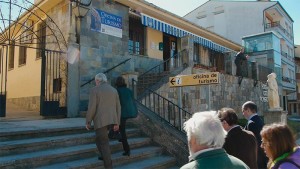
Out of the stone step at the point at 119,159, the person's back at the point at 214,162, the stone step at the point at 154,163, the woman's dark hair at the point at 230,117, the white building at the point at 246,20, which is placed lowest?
the stone step at the point at 154,163

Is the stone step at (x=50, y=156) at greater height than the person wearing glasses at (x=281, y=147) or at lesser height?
lesser

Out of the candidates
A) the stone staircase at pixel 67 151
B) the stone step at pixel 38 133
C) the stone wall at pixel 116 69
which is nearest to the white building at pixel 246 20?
the stone wall at pixel 116 69

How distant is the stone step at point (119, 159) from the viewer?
181 inches

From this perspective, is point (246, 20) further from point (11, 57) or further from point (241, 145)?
point (241, 145)

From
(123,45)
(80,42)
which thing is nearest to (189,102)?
(123,45)

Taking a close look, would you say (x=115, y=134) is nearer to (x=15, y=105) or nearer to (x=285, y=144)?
(x=285, y=144)

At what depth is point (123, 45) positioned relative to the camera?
10.8 metres

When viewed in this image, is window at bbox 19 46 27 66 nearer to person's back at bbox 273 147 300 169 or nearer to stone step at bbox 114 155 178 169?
stone step at bbox 114 155 178 169

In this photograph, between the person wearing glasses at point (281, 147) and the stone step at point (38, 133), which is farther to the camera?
the stone step at point (38, 133)

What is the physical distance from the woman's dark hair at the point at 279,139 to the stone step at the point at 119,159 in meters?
3.21

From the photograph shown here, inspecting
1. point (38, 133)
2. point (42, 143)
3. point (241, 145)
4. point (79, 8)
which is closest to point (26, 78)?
point (79, 8)

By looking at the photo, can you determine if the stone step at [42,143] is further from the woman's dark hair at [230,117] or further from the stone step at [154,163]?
the woman's dark hair at [230,117]

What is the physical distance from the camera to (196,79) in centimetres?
610

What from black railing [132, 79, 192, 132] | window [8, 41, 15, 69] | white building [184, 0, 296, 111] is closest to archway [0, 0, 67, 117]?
window [8, 41, 15, 69]
